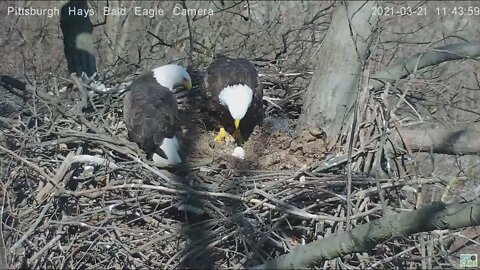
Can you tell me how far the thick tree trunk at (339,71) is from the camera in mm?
5074

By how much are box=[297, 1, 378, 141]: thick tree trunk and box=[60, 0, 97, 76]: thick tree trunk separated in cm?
409

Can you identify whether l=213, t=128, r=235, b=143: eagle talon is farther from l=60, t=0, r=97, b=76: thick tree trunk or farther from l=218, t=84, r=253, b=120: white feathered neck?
l=60, t=0, r=97, b=76: thick tree trunk

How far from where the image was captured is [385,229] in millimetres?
3559

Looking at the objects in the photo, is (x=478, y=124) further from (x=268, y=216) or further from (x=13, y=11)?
(x=13, y=11)

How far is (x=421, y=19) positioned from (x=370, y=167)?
6160mm

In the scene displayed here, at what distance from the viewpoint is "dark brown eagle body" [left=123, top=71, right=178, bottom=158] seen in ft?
18.4

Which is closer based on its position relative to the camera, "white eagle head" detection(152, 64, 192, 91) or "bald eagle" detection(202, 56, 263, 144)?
"bald eagle" detection(202, 56, 263, 144)

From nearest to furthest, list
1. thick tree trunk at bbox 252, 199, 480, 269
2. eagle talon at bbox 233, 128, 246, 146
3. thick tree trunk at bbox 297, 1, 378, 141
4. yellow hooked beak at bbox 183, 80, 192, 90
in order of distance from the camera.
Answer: thick tree trunk at bbox 252, 199, 480, 269
thick tree trunk at bbox 297, 1, 378, 141
eagle talon at bbox 233, 128, 246, 146
yellow hooked beak at bbox 183, 80, 192, 90

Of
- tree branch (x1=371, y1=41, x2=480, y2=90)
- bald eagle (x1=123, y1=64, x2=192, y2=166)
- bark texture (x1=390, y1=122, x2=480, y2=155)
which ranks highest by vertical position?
tree branch (x1=371, y1=41, x2=480, y2=90)

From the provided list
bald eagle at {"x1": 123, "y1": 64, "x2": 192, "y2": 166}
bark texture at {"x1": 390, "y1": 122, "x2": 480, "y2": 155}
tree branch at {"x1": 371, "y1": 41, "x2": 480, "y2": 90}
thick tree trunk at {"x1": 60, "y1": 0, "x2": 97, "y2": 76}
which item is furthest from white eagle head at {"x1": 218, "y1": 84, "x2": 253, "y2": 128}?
thick tree trunk at {"x1": 60, "y1": 0, "x2": 97, "y2": 76}

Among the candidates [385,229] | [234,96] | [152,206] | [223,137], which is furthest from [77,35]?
[385,229]

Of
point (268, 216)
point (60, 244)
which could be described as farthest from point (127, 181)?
point (268, 216)

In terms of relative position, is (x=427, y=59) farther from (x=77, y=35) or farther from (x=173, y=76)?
(x=77, y=35)

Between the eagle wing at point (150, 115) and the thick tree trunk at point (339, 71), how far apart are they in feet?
3.23
